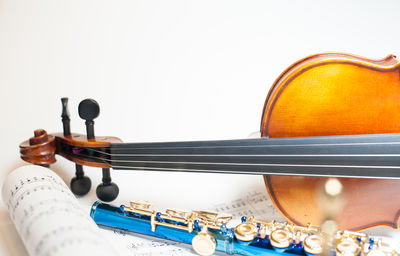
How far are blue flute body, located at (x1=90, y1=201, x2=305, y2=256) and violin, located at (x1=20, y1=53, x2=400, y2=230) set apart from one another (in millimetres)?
149

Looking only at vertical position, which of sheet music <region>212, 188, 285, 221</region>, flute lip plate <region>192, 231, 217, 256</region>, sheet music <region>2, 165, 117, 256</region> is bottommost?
sheet music <region>212, 188, 285, 221</region>

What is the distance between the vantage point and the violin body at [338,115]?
94cm

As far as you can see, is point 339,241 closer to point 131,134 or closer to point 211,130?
point 211,130

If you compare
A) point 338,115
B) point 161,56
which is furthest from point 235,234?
point 161,56

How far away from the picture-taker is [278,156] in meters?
0.96

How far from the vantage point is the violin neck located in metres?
0.89

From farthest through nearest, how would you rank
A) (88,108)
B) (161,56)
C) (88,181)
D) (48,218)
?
(161,56)
(88,181)
(88,108)
(48,218)

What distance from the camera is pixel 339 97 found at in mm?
981

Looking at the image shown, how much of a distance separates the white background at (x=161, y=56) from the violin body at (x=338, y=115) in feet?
1.85

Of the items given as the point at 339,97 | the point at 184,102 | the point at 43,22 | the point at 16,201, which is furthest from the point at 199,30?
the point at 16,201

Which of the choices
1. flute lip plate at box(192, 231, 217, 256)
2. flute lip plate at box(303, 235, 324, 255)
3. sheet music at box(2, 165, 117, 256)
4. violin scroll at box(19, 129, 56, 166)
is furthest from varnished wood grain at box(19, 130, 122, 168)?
flute lip plate at box(303, 235, 324, 255)

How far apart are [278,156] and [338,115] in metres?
0.19

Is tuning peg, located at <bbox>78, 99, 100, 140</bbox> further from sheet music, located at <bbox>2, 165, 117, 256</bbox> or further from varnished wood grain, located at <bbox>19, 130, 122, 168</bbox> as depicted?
sheet music, located at <bbox>2, 165, 117, 256</bbox>

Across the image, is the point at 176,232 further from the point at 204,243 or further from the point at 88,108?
the point at 88,108
